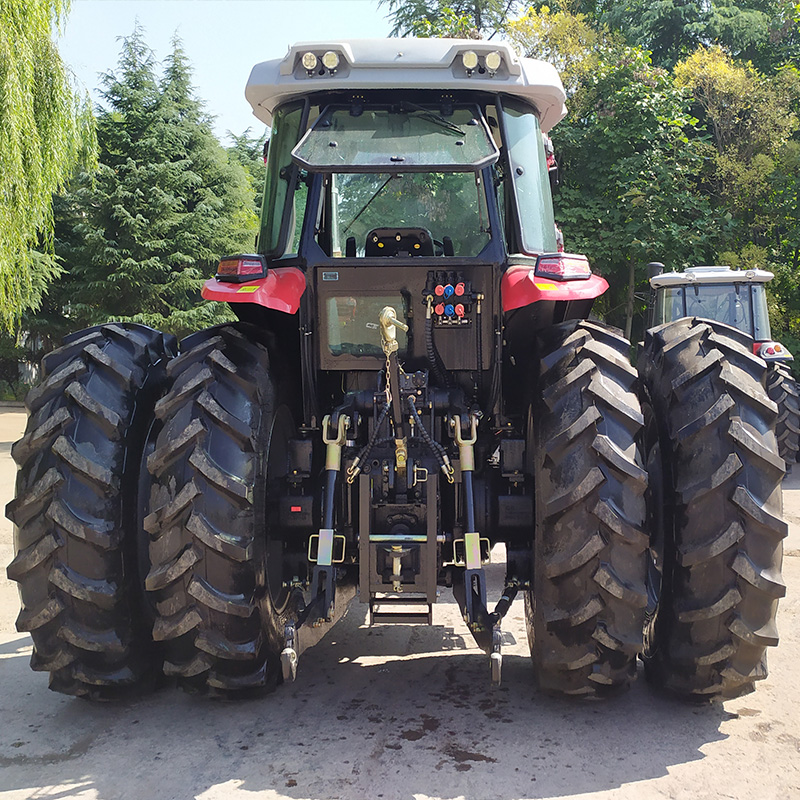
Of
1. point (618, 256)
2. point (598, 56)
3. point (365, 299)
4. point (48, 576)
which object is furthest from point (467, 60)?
point (598, 56)

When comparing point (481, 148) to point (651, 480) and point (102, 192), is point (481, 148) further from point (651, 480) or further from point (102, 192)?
point (102, 192)

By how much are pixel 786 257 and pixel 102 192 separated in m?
16.4

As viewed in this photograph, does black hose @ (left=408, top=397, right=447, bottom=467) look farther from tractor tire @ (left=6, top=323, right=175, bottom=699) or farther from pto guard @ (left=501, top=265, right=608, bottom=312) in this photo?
tractor tire @ (left=6, top=323, right=175, bottom=699)

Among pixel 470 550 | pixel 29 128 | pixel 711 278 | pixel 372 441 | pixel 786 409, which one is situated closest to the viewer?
pixel 470 550

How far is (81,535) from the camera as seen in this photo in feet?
12.3

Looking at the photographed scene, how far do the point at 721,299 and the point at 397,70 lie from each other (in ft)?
30.4

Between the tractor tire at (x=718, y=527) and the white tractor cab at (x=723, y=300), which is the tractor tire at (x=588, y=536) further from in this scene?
the white tractor cab at (x=723, y=300)

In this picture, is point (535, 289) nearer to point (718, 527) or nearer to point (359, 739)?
point (718, 527)

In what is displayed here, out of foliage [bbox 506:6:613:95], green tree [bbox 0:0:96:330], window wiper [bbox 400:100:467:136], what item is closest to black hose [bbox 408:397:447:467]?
window wiper [bbox 400:100:467:136]

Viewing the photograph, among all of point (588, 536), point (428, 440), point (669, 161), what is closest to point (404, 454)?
point (428, 440)

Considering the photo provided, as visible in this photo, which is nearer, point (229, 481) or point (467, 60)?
point (229, 481)

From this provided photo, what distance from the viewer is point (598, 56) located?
72.0ft

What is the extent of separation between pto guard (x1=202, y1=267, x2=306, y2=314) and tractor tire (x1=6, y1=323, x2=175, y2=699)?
25.9 inches

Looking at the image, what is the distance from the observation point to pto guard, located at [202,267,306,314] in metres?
3.81
